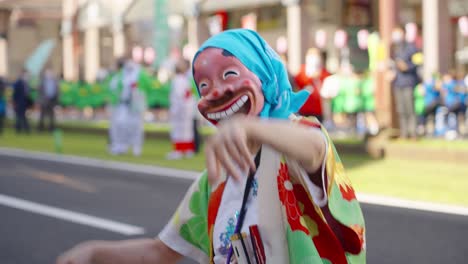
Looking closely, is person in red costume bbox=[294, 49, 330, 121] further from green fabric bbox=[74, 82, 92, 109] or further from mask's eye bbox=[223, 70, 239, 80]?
green fabric bbox=[74, 82, 92, 109]

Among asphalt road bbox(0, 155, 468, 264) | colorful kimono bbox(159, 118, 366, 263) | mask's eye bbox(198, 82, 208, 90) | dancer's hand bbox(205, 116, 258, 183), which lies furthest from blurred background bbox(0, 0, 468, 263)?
dancer's hand bbox(205, 116, 258, 183)

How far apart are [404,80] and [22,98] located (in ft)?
47.0

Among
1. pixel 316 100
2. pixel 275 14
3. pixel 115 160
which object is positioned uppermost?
pixel 275 14

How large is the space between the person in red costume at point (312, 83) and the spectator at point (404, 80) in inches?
56.8

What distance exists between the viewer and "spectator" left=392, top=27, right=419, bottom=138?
1465 cm

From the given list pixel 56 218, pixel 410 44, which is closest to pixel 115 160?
pixel 410 44

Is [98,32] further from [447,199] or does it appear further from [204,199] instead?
[204,199]

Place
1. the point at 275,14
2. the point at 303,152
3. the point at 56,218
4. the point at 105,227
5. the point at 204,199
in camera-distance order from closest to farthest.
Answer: the point at 303,152 < the point at 204,199 < the point at 105,227 < the point at 56,218 < the point at 275,14

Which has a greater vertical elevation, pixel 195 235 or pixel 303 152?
pixel 303 152

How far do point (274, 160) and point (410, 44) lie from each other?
13109mm

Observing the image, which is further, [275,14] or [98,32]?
[98,32]

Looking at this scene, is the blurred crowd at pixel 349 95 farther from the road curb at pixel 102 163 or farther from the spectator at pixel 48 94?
the road curb at pixel 102 163

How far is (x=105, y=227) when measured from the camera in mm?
8133

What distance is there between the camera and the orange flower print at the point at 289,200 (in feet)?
6.72
